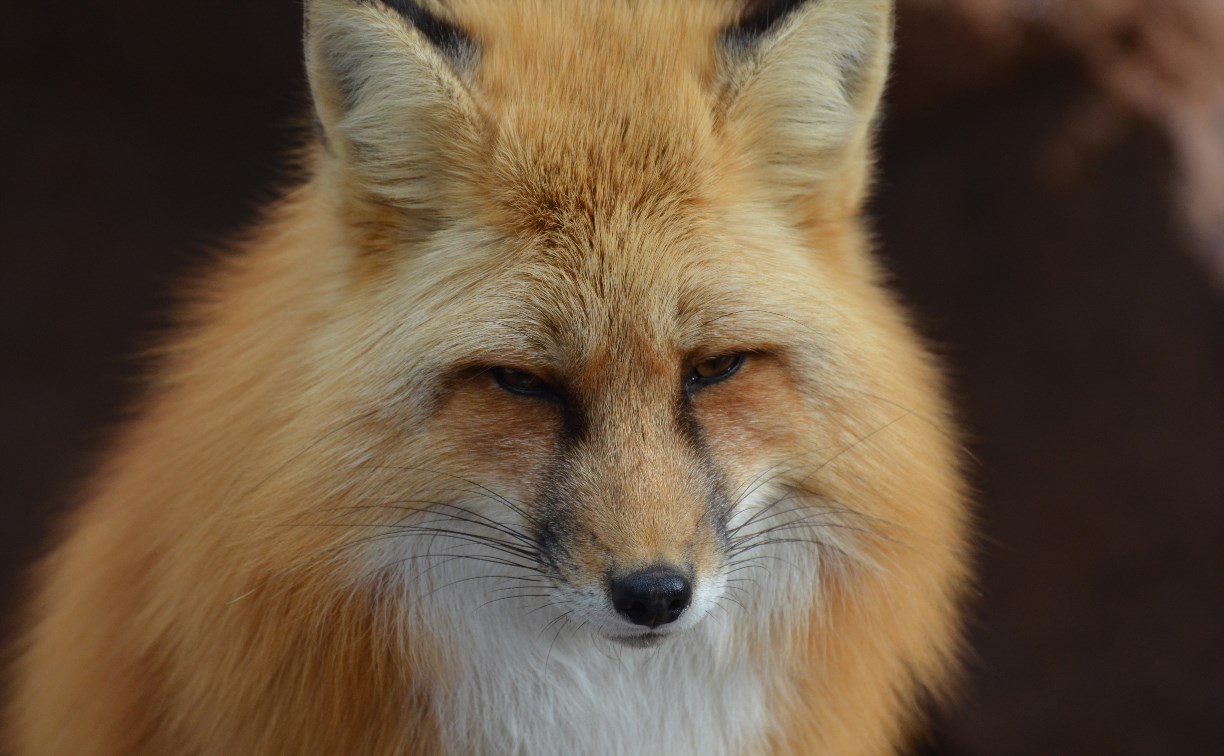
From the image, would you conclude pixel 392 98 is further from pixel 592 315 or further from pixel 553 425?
pixel 553 425

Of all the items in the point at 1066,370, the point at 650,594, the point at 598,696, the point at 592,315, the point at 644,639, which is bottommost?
the point at 1066,370

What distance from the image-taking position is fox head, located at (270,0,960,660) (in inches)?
75.5

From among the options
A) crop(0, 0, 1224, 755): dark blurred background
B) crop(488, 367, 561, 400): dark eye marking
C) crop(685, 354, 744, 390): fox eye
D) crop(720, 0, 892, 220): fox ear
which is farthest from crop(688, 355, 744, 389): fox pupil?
crop(0, 0, 1224, 755): dark blurred background

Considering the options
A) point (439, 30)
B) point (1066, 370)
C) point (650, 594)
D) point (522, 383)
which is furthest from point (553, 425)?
point (1066, 370)

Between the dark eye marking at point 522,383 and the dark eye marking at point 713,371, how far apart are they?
9.2 inches

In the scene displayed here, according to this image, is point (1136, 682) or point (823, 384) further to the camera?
point (1136, 682)

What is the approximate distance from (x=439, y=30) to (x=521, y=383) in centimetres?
62

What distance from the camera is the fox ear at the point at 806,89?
6.81ft

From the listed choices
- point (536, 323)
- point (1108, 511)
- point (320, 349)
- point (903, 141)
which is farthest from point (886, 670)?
point (903, 141)

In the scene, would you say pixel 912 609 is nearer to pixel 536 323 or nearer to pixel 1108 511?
pixel 536 323

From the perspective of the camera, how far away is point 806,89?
2127 millimetres

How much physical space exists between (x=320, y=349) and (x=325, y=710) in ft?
2.14

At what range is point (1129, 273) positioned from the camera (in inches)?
157

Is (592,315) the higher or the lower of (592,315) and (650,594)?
the higher
